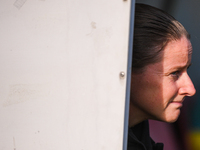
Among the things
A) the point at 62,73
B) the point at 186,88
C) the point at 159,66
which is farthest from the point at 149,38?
the point at 62,73

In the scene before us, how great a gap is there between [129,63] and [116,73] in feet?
0.18

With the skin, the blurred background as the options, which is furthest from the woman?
the blurred background

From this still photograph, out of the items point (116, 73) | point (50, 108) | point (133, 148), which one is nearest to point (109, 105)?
point (116, 73)

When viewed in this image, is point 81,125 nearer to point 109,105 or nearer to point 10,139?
point 109,105

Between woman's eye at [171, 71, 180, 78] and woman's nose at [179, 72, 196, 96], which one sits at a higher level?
woman's eye at [171, 71, 180, 78]

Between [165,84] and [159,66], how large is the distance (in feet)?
0.29

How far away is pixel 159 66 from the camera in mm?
1164

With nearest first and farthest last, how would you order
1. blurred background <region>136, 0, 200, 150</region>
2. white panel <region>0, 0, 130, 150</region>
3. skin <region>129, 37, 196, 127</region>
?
white panel <region>0, 0, 130, 150</region>, skin <region>129, 37, 196, 127</region>, blurred background <region>136, 0, 200, 150</region>

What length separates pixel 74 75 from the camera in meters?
0.87

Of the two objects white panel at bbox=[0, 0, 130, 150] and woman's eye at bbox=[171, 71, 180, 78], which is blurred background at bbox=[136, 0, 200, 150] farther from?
white panel at bbox=[0, 0, 130, 150]

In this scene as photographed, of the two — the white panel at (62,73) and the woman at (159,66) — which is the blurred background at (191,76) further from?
the white panel at (62,73)

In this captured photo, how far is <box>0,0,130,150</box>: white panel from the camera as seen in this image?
851mm

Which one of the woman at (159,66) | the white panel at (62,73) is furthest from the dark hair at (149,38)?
the white panel at (62,73)

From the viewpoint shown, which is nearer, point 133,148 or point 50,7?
point 50,7
